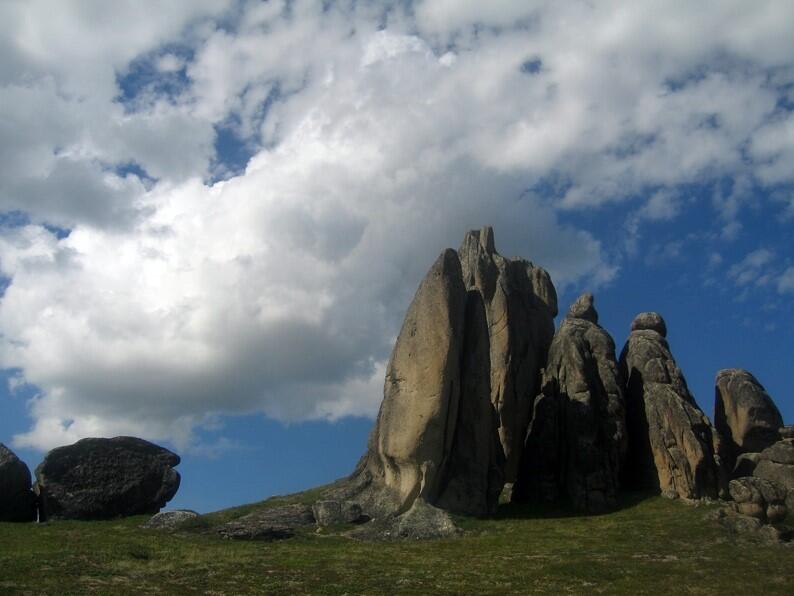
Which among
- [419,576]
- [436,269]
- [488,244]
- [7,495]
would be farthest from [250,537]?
[488,244]

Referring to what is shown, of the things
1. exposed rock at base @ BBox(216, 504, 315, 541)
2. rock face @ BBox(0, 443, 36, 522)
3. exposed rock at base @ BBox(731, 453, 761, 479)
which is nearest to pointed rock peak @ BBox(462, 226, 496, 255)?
exposed rock at base @ BBox(731, 453, 761, 479)

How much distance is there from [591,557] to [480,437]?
18.1 meters

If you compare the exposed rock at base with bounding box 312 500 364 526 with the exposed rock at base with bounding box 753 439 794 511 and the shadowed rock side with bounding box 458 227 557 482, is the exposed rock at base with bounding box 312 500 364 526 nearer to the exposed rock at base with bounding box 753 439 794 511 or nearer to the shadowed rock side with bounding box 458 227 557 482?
the shadowed rock side with bounding box 458 227 557 482

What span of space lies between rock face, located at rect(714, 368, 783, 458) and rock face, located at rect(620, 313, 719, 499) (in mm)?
7324

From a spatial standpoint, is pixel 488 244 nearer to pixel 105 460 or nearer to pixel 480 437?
pixel 480 437

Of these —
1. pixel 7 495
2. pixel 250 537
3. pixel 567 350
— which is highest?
pixel 567 350

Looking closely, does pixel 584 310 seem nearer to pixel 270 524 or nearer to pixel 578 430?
pixel 578 430

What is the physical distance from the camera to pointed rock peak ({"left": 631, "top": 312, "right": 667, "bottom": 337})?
7194 cm

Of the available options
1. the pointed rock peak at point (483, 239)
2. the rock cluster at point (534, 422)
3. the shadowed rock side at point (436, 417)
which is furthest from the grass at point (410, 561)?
the pointed rock peak at point (483, 239)

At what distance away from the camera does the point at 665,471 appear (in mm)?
58844

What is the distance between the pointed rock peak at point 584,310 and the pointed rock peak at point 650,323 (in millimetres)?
4030

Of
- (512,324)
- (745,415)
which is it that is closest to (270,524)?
(512,324)

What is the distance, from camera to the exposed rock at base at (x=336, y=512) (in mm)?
51094

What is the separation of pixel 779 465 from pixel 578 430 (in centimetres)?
1368
